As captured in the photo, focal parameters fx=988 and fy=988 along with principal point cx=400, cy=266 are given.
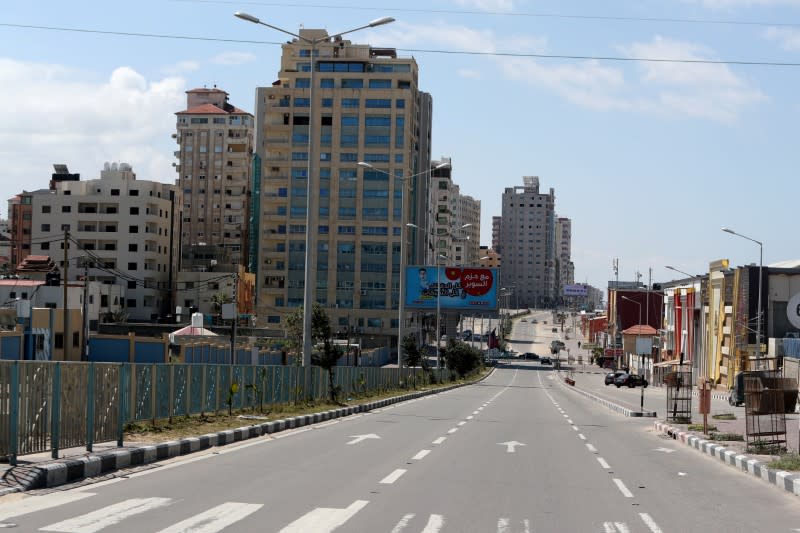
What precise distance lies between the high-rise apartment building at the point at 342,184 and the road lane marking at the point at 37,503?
104849 millimetres

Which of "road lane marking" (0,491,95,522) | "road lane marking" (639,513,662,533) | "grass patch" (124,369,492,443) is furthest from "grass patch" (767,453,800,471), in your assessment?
"road lane marking" (0,491,95,522)

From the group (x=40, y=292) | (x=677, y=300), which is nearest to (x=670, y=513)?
(x=40, y=292)

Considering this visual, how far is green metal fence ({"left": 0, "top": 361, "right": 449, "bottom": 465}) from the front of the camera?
12031 millimetres

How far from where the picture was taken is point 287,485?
1198cm

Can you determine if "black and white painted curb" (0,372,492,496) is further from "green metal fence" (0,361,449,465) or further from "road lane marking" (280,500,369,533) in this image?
"road lane marking" (280,500,369,533)

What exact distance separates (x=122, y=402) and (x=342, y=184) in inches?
4101

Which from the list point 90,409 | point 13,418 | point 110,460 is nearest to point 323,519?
point 13,418

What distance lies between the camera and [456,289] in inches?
4011

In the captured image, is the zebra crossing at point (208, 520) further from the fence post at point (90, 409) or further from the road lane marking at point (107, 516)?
the fence post at point (90, 409)

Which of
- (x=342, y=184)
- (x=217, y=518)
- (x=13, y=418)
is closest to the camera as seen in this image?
(x=217, y=518)

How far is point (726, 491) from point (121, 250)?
9897 cm

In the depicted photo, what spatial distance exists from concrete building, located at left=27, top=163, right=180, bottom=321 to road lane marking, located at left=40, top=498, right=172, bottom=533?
321ft

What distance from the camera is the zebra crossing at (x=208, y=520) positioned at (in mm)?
8741

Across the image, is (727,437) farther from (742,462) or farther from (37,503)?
(37,503)
